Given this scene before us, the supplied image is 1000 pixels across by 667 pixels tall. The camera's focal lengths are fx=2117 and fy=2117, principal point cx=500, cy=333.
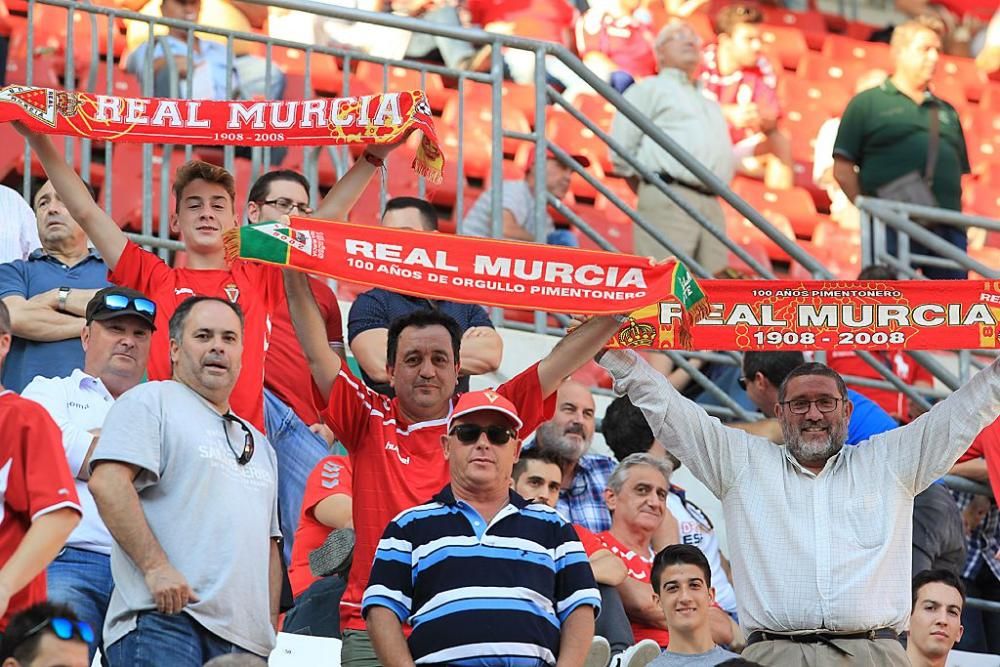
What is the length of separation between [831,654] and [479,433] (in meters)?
1.29

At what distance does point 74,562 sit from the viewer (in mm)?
6285

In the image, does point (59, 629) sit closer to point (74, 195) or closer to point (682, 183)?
point (74, 195)

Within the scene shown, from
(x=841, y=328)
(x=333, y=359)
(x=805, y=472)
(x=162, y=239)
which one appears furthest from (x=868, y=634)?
(x=162, y=239)

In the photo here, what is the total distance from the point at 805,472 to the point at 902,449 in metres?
0.31

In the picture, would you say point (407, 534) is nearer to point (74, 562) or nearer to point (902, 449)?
point (74, 562)

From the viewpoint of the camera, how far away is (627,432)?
8555 mm

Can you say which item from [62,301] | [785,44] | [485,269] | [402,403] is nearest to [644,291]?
[485,269]

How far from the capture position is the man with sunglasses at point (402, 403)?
6.35m

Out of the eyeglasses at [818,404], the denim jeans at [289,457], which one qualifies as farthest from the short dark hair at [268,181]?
the eyeglasses at [818,404]

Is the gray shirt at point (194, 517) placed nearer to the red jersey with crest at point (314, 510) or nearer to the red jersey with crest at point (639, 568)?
the red jersey with crest at point (314, 510)

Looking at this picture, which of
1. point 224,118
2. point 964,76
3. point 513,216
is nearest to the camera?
point 224,118

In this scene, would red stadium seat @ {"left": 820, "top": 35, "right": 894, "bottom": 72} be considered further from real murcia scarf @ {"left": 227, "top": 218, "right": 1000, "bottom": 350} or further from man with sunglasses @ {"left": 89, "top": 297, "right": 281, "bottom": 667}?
man with sunglasses @ {"left": 89, "top": 297, "right": 281, "bottom": 667}

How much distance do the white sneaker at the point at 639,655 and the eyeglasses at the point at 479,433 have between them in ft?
4.48

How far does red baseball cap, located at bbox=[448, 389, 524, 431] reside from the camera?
236 inches
